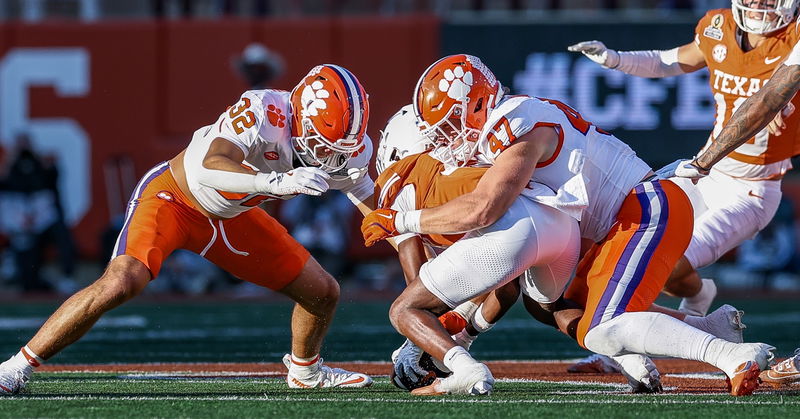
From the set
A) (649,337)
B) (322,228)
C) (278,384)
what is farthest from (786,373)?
(322,228)

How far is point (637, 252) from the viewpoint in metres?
4.40

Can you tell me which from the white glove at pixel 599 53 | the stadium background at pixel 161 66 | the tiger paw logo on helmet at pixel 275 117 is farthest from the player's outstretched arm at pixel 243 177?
the stadium background at pixel 161 66

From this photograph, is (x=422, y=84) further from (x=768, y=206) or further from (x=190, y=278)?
(x=190, y=278)

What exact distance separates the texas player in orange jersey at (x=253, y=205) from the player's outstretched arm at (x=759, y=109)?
4.47 ft

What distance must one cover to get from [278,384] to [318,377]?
163 millimetres

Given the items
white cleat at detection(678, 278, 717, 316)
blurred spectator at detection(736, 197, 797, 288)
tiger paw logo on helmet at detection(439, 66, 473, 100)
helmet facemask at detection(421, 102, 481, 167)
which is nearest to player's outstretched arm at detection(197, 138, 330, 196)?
helmet facemask at detection(421, 102, 481, 167)

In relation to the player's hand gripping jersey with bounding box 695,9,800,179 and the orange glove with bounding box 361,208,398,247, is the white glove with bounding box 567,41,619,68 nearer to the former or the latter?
the player's hand gripping jersey with bounding box 695,9,800,179

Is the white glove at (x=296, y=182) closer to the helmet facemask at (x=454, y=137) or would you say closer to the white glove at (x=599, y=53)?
the helmet facemask at (x=454, y=137)

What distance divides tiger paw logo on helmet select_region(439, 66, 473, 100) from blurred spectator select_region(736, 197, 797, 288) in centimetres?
727

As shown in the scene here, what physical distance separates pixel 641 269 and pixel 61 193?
28.8 ft

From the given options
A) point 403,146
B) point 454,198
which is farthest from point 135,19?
point 454,198

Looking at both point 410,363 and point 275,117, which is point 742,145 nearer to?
point 410,363

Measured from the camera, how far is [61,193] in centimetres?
1213

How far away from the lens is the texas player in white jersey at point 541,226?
4242 mm
